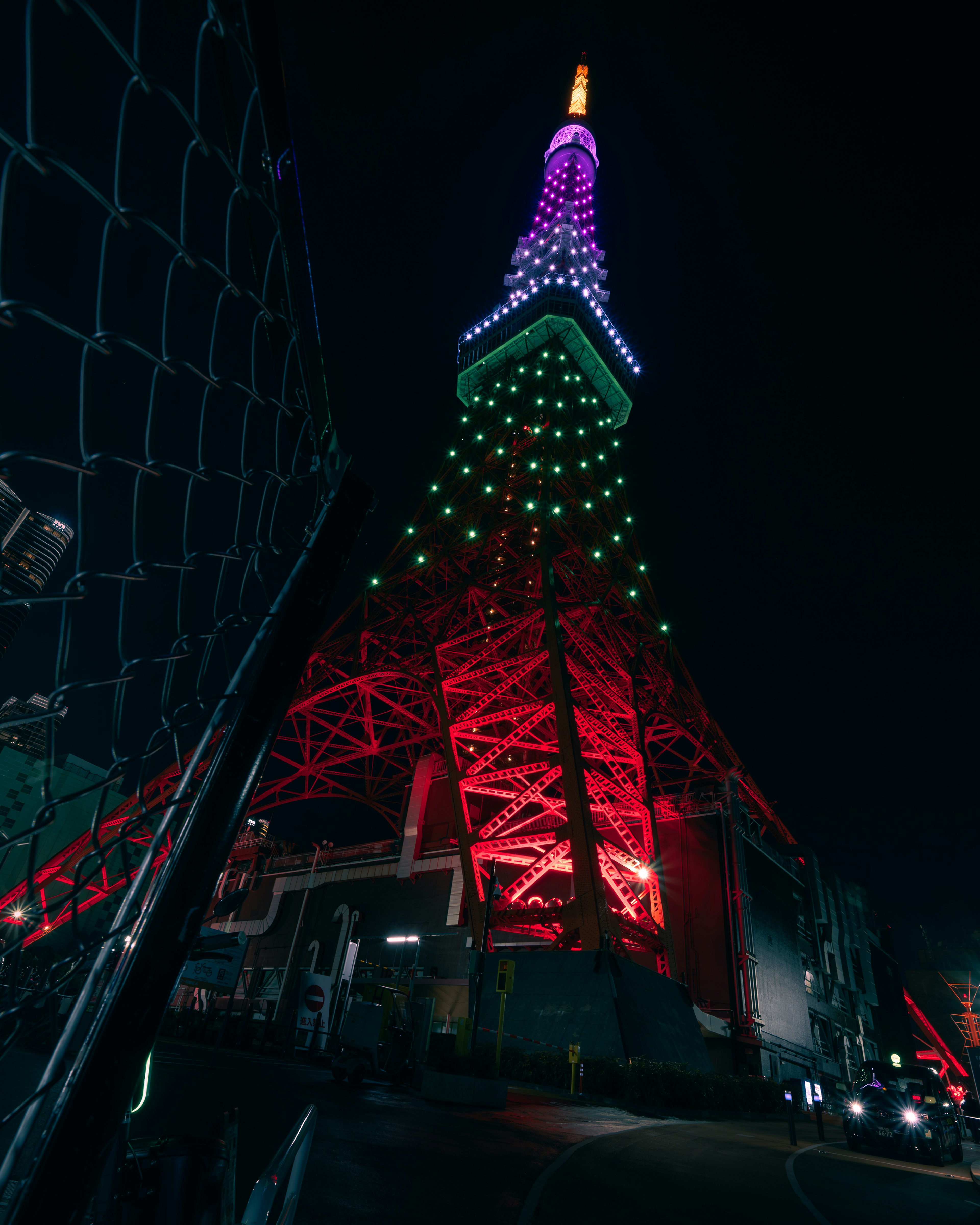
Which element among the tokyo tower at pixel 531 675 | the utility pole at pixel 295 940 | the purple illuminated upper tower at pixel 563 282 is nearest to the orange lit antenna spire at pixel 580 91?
the purple illuminated upper tower at pixel 563 282

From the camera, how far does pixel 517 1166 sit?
6.92 meters

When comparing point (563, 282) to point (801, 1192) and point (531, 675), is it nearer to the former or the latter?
point (531, 675)

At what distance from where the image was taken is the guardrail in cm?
200

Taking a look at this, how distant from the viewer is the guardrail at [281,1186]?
200 cm

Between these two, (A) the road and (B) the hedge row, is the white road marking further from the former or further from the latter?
(B) the hedge row

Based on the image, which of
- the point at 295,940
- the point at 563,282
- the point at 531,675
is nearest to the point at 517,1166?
the point at 531,675

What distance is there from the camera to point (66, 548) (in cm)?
272

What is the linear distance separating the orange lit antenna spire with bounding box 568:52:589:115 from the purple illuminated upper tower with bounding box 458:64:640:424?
765 cm

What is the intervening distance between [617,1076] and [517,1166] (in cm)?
990

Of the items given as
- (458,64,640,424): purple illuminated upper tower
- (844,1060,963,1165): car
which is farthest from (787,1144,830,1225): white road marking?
(458,64,640,424): purple illuminated upper tower

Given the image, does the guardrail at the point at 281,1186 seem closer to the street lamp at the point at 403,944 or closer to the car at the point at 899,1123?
the car at the point at 899,1123

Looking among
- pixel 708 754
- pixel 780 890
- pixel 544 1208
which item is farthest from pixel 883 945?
pixel 544 1208

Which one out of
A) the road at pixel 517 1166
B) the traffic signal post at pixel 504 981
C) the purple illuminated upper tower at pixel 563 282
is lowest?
the road at pixel 517 1166

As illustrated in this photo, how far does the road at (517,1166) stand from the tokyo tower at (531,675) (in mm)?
7402
